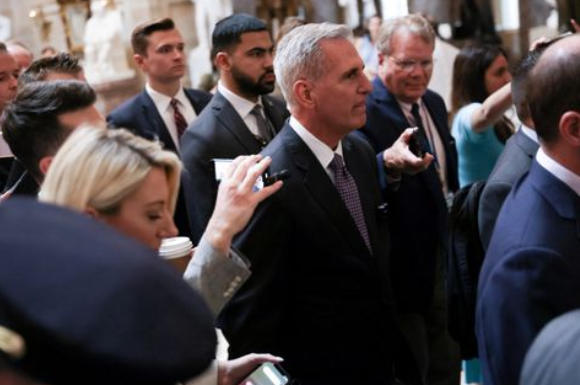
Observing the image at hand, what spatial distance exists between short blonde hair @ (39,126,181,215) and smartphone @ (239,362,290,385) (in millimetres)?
635

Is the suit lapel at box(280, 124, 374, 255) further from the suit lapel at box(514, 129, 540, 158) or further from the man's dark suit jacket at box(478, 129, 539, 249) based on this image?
the suit lapel at box(514, 129, 540, 158)

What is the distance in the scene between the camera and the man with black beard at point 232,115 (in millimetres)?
3627

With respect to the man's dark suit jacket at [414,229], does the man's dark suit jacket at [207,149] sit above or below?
above

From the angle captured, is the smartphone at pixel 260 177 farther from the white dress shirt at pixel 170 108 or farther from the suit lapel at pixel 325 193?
the white dress shirt at pixel 170 108

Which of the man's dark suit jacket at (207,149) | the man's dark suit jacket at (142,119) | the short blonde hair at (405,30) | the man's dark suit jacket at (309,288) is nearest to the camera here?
the man's dark suit jacket at (309,288)

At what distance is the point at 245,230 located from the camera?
244 cm

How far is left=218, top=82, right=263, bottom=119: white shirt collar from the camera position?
3992 mm

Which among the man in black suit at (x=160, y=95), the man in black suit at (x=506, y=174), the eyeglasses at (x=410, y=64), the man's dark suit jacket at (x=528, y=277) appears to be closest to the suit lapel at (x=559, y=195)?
the man's dark suit jacket at (x=528, y=277)

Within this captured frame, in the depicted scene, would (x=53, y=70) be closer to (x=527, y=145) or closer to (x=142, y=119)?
(x=142, y=119)

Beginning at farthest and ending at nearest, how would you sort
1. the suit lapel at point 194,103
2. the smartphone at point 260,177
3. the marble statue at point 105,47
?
the marble statue at point 105,47 → the suit lapel at point 194,103 → the smartphone at point 260,177

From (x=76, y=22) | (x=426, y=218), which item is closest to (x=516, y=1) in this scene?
(x=76, y=22)

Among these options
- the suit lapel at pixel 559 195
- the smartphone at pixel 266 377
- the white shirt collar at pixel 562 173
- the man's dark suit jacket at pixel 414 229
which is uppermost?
the white shirt collar at pixel 562 173

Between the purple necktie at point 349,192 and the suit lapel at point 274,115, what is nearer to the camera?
the purple necktie at point 349,192

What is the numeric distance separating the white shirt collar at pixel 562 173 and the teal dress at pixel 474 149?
7.53ft
